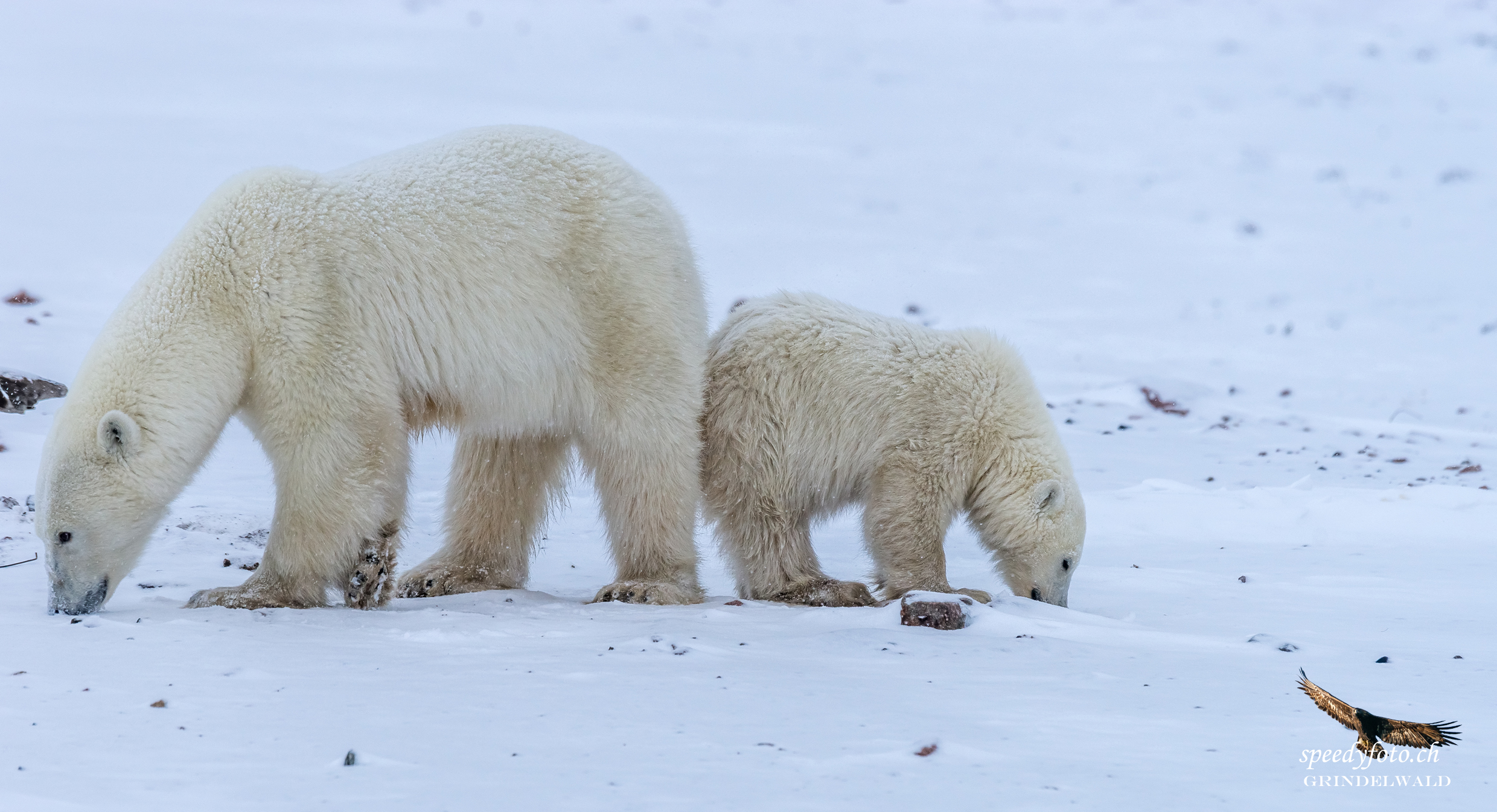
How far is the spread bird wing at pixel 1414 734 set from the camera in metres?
3.29

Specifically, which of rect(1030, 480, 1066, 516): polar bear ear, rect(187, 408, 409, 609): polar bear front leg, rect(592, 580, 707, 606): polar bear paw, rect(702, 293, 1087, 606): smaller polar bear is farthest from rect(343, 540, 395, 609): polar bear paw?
rect(1030, 480, 1066, 516): polar bear ear

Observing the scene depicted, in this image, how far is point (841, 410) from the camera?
19.2ft

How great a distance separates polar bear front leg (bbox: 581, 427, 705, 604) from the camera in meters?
5.53

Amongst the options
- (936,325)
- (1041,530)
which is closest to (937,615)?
(1041,530)

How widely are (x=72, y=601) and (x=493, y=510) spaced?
6.07ft

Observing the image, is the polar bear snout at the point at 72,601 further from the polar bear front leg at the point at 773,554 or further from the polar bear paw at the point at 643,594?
the polar bear front leg at the point at 773,554

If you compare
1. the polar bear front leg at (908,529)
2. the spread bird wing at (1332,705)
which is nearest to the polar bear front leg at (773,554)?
the polar bear front leg at (908,529)

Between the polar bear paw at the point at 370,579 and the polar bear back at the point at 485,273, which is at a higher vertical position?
the polar bear back at the point at 485,273

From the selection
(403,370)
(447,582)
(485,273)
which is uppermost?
(485,273)

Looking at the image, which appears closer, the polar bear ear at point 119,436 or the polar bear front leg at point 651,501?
the polar bear ear at point 119,436

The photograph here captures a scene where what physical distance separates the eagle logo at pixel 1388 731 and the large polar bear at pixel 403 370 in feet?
8.66

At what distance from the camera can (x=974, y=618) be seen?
4652mm

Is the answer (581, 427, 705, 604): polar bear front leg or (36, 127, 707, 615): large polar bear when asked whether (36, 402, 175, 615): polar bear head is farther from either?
(581, 427, 705, 604): polar bear front leg

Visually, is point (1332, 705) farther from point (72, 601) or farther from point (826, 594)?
point (72, 601)
